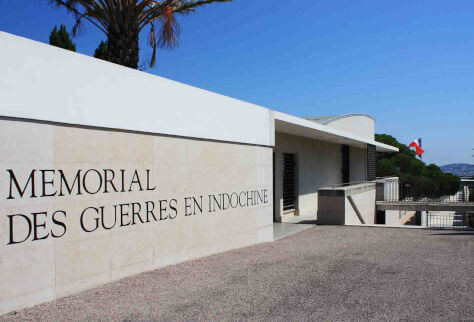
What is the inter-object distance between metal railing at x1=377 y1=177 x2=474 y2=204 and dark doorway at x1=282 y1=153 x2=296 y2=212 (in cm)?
513

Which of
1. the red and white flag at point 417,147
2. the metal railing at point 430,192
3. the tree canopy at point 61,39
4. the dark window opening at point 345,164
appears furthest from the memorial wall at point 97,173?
the red and white flag at point 417,147

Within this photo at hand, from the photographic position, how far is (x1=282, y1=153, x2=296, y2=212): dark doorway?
14547mm

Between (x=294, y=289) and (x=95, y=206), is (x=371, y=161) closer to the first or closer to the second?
(x=294, y=289)

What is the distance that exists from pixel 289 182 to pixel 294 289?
9.66 metres

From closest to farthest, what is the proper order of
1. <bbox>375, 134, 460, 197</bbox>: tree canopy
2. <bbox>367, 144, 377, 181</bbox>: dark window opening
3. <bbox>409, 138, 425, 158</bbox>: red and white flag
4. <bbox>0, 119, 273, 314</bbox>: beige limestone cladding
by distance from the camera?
<bbox>0, 119, 273, 314</bbox>: beige limestone cladding
<bbox>367, 144, 377, 181</bbox>: dark window opening
<bbox>409, 138, 425, 158</bbox>: red and white flag
<bbox>375, 134, 460, 197</bbox>: tree canopy

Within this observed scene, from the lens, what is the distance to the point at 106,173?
549 cm

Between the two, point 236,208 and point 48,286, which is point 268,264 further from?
point 48,286

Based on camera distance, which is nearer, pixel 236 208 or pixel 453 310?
pixel 453 310

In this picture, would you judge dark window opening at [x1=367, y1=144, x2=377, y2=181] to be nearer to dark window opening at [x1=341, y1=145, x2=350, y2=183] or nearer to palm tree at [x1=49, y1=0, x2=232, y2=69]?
dark window opening at [x1=341, y1=145, x2=350, y2=183]

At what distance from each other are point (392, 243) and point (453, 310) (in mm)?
4653

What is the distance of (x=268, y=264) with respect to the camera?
22.8ft

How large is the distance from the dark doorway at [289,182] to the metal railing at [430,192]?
513 cm

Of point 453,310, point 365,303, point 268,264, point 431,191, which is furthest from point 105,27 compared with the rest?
point 431,191

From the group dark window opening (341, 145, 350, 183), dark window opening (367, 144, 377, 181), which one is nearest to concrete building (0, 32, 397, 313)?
dark window opening (341, 145, 350, 183)
